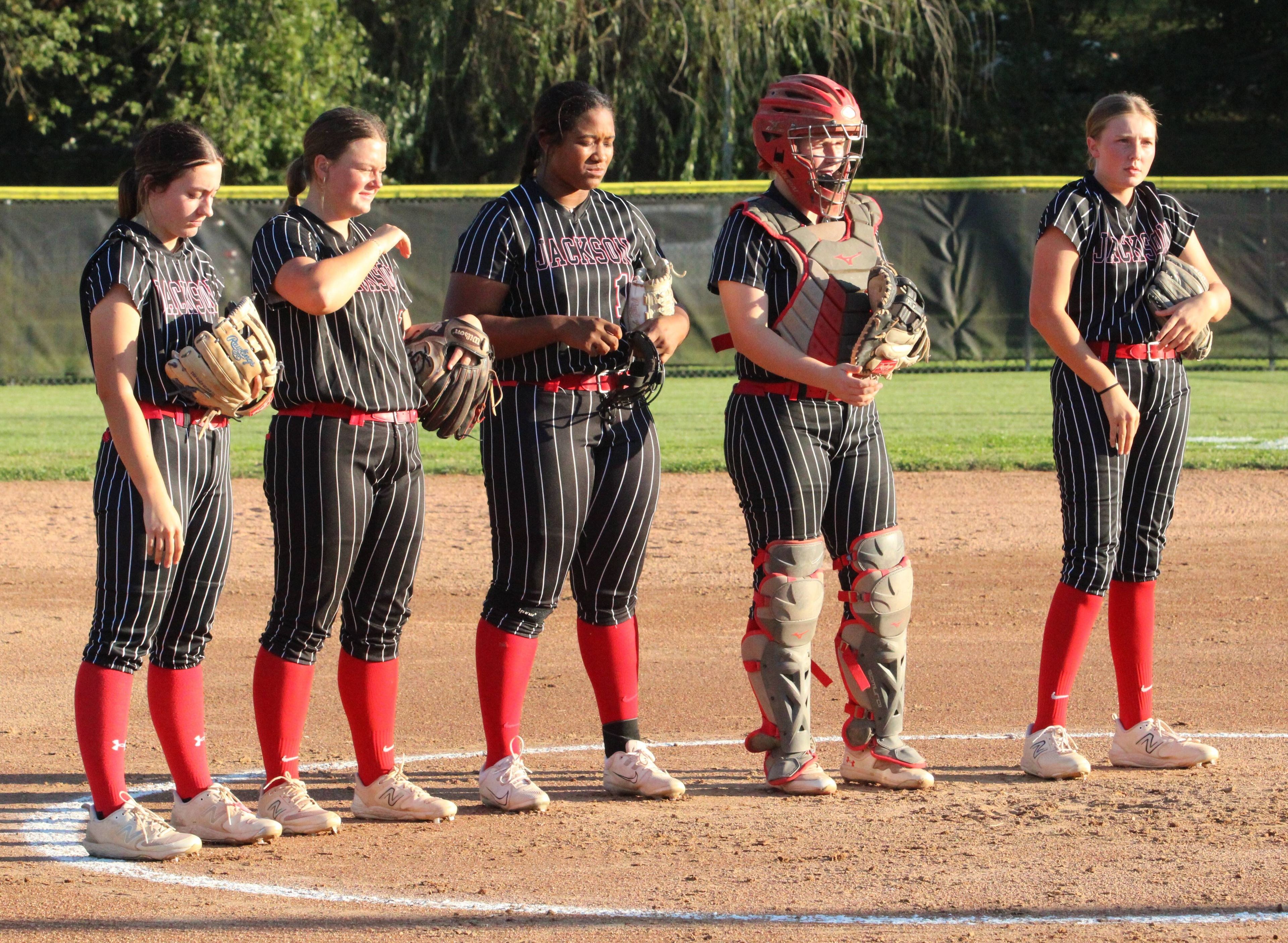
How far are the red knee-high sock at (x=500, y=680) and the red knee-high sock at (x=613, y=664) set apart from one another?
187 mm

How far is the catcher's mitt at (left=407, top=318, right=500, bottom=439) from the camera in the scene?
4.07 metres

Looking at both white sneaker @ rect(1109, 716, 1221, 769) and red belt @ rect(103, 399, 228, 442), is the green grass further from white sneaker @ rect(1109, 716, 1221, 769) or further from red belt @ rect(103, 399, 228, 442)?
red belt @ rect(103, 399, 228, 442)

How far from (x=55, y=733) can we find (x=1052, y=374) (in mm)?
3484

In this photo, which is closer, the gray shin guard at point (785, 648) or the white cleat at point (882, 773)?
the gray shin guard at point (785, 648)

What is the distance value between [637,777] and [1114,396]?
1.74 meters

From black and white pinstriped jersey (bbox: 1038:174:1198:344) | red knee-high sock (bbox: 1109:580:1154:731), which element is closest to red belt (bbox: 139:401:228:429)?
black and white pinstriped jersey (bbox: 1038:174:1198:344)

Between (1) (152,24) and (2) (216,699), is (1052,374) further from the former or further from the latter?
(1) (152,24)

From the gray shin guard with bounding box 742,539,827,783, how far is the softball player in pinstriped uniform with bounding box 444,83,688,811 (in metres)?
0.32

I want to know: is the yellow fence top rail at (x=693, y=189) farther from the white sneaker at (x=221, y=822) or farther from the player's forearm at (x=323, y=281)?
the white sneaker at (x=221, y=822)

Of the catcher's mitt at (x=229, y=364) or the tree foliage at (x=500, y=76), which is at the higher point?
the tree foliage at (x=500, y=76)

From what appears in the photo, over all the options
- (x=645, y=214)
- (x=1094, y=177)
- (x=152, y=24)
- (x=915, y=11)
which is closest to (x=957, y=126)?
(x=915, y=11)

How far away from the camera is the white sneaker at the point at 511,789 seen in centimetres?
430

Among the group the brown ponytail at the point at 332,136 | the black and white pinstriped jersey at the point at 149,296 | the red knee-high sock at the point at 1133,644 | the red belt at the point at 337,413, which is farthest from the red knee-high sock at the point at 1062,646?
the black and white pinstriped jersey at the point at 149,296

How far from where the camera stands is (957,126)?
86.0 feet
